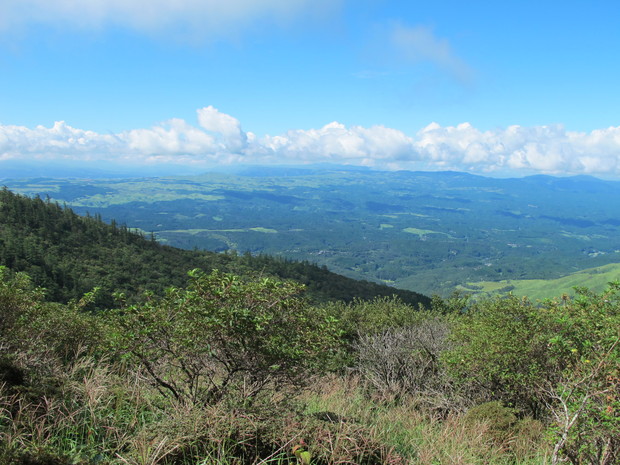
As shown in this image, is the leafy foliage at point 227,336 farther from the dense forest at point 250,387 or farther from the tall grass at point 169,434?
the tall grass at point 169,434

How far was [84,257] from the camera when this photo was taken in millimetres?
65000

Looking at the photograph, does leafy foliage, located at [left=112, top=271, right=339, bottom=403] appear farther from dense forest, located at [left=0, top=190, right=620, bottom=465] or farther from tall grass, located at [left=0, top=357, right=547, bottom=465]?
tall grass, located at [left=0, top=357, right=547, bottom=465]

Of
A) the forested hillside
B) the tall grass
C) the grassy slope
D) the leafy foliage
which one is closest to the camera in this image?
the tall grass

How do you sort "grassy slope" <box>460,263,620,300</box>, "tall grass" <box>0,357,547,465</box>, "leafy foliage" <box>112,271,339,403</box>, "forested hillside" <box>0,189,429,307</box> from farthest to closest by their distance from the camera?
"grassy slope" <box>460,263,620,300</box>, "forested hillside" <box>0,189,429,307</box>, "leafy foliage" <box>112,271,339,403</box>, "tall grass" <box>0,357,547,465</box>

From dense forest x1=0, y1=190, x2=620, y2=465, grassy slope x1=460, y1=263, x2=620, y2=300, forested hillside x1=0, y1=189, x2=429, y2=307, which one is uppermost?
dense forest x1=0, y1=190, x2=620, y2=465

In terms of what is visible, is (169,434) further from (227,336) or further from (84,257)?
(84,257)

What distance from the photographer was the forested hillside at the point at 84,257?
51.2 m

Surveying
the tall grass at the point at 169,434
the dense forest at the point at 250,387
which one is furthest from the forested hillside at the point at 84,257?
the tall grass at the point at 169,434

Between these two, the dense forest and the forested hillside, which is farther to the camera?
the forested hillside

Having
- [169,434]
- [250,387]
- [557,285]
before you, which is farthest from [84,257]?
[557,285]

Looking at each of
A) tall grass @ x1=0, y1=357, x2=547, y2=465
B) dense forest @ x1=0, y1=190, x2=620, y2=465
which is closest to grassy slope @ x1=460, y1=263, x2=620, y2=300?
dense forest @ x1=0, y1=190, x2=620, y2=465

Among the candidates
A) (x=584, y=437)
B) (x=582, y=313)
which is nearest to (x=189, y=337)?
(x=584, y=437)

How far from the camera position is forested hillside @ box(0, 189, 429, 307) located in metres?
51.2

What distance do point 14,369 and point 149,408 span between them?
1858mm
